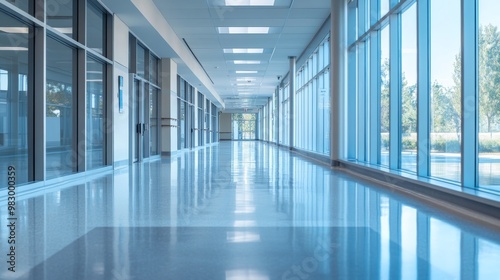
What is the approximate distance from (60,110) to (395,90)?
5928 mm

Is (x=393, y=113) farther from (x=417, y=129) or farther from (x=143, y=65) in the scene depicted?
(x=143, y=65)

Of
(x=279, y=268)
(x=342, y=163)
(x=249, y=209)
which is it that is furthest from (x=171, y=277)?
(x=342, y=163)

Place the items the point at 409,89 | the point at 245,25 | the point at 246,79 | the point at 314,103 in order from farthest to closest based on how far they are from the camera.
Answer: the point at 246,79
the point at 314,103
the point at 245,25
the point at 409,89

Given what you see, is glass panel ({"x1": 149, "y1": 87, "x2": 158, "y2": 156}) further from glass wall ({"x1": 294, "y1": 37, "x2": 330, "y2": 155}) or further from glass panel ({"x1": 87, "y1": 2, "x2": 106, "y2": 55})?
glass wall ({"x1": 294, "y1": 37, "x2": 330, "y2": 155})

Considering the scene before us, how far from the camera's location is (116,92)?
1014 cm

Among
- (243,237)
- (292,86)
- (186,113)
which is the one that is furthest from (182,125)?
(243,237)

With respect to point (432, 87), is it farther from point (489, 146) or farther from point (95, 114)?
point (95, 114)

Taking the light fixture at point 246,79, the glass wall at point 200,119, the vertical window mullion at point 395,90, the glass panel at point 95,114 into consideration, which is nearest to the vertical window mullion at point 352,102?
the vertical window mullion at point 395,90

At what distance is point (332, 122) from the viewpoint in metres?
10.9

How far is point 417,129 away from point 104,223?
4776 millimetres

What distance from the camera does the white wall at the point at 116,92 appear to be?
1000cm

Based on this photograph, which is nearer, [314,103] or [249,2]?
[249,2]

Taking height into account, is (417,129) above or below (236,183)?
Answer: above

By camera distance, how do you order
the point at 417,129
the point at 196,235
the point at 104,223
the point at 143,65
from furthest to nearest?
1. the point at 143,65
2. the point at 417,129
3. the point at 104,223
4. the point at 196,235
